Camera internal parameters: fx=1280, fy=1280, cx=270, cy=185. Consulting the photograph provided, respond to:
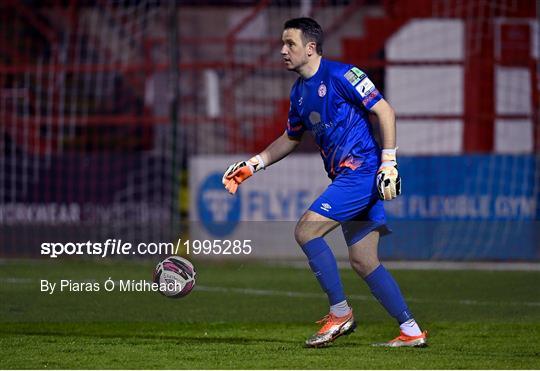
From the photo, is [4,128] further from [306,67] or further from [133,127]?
[306,67]

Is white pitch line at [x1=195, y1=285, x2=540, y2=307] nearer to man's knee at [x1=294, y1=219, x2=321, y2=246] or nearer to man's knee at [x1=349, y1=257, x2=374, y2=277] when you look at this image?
man's knee at [x1=349, y1=257, x2=374, y2=277]

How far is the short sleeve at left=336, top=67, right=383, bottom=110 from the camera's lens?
728cm

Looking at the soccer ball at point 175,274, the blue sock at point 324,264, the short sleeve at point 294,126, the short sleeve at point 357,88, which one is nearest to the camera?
the short sleeve at point 357,88

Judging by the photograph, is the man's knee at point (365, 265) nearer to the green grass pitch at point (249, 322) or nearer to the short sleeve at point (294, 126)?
the green grass pitch at point (249, 322)

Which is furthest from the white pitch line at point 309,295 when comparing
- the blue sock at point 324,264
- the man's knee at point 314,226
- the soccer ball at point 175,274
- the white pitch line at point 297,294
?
the man's knee at point 314,226

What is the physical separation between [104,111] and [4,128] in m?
2.24

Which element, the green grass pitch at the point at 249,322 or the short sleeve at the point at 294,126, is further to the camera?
the short sleeve at the point at 294,126

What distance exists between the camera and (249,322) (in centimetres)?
899

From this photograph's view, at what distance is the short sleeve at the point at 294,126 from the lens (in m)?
7.75

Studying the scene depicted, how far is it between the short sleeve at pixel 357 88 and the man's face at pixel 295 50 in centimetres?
24

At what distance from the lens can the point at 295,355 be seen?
701 centimetres

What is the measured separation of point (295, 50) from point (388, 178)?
38.7 inches

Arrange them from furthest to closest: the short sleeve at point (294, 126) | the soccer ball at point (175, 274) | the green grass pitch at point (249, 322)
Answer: the soccer ball at point (175, 274) < the short sleeve at point (294, 126) < the green grass pitch at point (249, 322)

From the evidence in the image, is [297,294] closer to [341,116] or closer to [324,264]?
[324,264]
